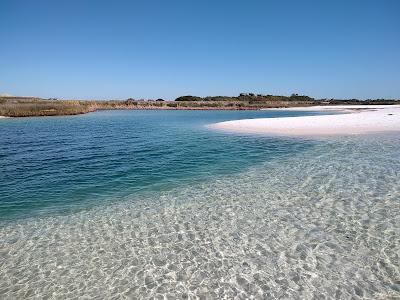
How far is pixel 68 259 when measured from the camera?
752 centimetres

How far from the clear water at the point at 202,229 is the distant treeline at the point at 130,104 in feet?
183

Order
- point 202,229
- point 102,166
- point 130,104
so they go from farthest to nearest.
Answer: point 130,104
point 102,166
point 202,229

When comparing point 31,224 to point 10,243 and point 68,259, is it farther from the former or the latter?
point 68,259

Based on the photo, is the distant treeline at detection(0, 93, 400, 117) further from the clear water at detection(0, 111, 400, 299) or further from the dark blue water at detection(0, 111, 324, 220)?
the clear water at detection(0, 111, 400, 299)

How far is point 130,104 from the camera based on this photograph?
115 m

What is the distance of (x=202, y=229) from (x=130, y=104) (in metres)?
111

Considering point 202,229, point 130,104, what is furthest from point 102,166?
point 130,104

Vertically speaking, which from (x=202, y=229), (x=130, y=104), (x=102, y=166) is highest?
(x=202, y=229)

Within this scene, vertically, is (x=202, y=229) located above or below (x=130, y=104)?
above

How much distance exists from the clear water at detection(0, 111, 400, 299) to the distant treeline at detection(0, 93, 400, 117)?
55.6m

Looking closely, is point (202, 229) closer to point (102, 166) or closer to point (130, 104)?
point (102, 166)

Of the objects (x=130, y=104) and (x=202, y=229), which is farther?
(x=130, y=104)

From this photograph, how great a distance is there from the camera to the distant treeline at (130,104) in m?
66.9

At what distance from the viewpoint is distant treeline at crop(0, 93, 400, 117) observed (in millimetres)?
66875
